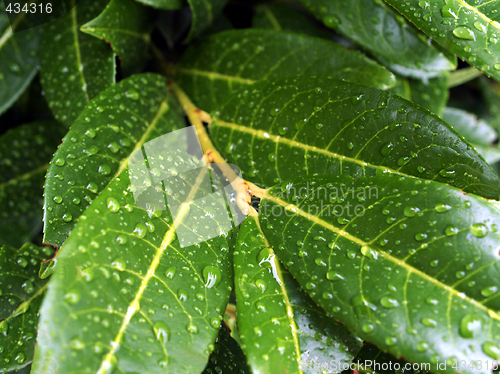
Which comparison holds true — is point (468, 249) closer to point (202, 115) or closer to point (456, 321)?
point (456, 321)

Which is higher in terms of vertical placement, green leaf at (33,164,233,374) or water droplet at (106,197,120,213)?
water droplet at (106,197,120,213)

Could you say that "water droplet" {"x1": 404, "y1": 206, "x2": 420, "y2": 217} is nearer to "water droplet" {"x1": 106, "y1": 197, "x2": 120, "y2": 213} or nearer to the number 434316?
"water droplet" {"x1": 106, "y1": 197, "x2": 120, "y2": 213}

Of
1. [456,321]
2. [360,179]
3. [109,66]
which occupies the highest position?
[109,66]

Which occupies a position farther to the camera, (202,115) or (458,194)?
(202,115)

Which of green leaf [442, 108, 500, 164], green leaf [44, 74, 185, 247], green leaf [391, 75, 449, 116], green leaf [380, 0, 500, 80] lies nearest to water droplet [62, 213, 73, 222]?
green leaf [44, 74, 185, 247]

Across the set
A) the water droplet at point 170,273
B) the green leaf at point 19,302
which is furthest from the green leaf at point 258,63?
Answer: the green leaf at point 19,302

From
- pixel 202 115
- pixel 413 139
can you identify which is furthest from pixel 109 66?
pixel 413 139
